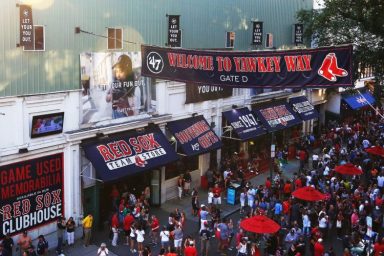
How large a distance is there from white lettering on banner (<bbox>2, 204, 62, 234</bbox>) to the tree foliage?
16833mm

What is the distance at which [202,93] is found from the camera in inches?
1128

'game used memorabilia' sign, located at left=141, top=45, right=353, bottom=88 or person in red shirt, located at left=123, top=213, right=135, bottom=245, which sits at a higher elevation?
'game used memorabilia' sign, located at left=141, top=45, right=353, bottom=88

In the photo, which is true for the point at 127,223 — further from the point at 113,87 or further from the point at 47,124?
the point at 113,87

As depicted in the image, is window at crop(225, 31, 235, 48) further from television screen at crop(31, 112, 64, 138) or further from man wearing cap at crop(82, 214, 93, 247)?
man wearing cap at crop(82, 214, 93, 247)

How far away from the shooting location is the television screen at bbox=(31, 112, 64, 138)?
64.1 feet

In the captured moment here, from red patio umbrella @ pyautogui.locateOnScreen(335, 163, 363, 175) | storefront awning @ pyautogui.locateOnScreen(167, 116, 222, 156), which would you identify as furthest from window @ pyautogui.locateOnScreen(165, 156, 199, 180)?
red patio umbrella @ pyautogui.locateOnScreen(335, 163, 363, 175)

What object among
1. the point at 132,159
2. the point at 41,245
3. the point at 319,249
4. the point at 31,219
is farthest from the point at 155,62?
the point at 319,249

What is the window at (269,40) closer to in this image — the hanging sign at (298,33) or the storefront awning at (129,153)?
the hanging sign at (298,33)

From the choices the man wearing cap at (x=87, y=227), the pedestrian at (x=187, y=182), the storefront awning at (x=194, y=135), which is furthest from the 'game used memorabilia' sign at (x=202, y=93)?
the man wearing cap at (x=87, y=227)

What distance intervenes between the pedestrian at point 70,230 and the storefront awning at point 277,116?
52.8 feet

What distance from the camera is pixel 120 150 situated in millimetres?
22656

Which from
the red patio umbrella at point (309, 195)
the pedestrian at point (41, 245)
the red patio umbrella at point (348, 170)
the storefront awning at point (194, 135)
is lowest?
the pedestrian at point (41, 245)

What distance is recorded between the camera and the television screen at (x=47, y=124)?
19.5m

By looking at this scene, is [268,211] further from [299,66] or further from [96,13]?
[96,13]
